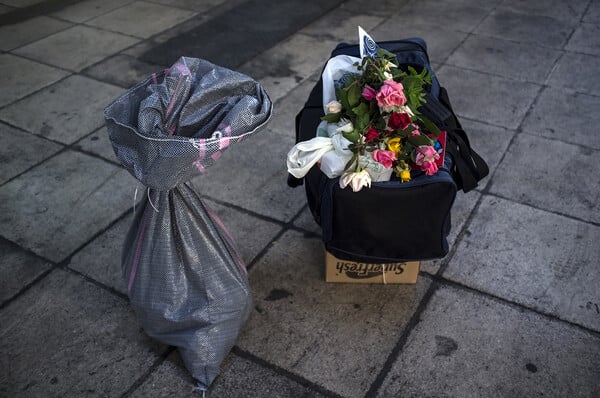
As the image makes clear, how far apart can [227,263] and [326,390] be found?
2.40 ft

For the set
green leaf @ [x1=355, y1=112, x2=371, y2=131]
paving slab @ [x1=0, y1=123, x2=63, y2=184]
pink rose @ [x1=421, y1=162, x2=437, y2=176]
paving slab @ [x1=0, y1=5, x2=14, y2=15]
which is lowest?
paving slab @ [x1=0, y1=5, x2=14, y2=15]

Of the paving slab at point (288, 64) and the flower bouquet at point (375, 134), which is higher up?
the flower bouquet at point (375, 134)

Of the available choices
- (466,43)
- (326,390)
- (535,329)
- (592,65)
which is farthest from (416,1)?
(326,390)

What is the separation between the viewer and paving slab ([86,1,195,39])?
633 centimetres

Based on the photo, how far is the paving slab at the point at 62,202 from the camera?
11.9 feet

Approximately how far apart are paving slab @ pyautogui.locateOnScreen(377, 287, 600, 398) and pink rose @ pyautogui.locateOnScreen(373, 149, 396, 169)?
0.93m

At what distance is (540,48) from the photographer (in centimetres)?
578

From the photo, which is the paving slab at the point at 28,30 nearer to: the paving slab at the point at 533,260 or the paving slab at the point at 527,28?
the paving slab at the point at 527,28

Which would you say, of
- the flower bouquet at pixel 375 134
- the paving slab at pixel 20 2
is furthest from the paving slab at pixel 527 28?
the paving slab at pixel 20 2

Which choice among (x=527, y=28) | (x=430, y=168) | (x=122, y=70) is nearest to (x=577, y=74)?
(x=527, y=28)

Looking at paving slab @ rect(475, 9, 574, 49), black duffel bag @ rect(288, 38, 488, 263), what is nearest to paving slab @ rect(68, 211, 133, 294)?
black duffel bag @ rect(288, 38, 488, 263)

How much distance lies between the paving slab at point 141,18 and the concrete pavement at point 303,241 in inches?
8.2

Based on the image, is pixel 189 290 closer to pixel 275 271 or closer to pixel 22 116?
pixel 275 271

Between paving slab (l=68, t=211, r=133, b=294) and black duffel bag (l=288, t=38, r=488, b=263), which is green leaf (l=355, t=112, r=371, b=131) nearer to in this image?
black duffel bag (l=288, t=38, r=488, b=263)
